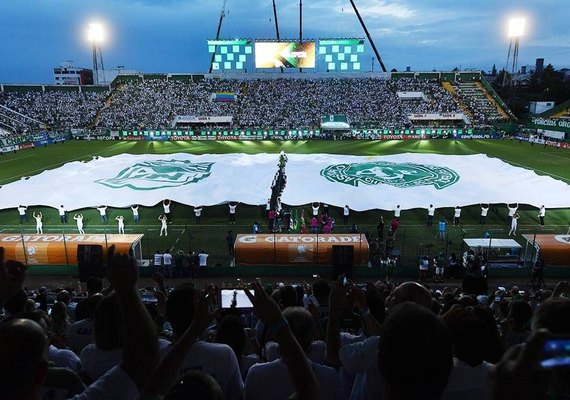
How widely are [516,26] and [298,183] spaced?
61044 millimetres

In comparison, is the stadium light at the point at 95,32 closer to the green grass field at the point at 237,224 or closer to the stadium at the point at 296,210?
the stadium at the point at 296,210

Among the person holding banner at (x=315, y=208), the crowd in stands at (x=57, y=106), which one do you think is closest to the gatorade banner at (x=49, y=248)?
the person holding banner at (x=315, y=208)

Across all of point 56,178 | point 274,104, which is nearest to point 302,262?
point 56,178

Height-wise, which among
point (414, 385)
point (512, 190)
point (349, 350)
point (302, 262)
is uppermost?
point (414, 385)

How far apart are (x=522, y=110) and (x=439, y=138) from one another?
31.6m

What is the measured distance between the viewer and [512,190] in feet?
81.1

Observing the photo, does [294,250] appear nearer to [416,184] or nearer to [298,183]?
[298,183]

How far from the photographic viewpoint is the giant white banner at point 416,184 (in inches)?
924

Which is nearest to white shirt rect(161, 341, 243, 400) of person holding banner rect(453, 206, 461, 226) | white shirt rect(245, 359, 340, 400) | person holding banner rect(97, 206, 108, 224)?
white shirt rect(245, 359, 340, 400)

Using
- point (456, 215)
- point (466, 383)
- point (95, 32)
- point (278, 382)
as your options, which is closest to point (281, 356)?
point (278, 382)

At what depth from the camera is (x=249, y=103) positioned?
71.8 metres

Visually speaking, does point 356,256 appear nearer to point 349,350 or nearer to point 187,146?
point 349,350

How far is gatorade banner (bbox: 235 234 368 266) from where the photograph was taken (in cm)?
1767

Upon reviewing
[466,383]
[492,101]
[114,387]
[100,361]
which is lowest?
[100,361]
